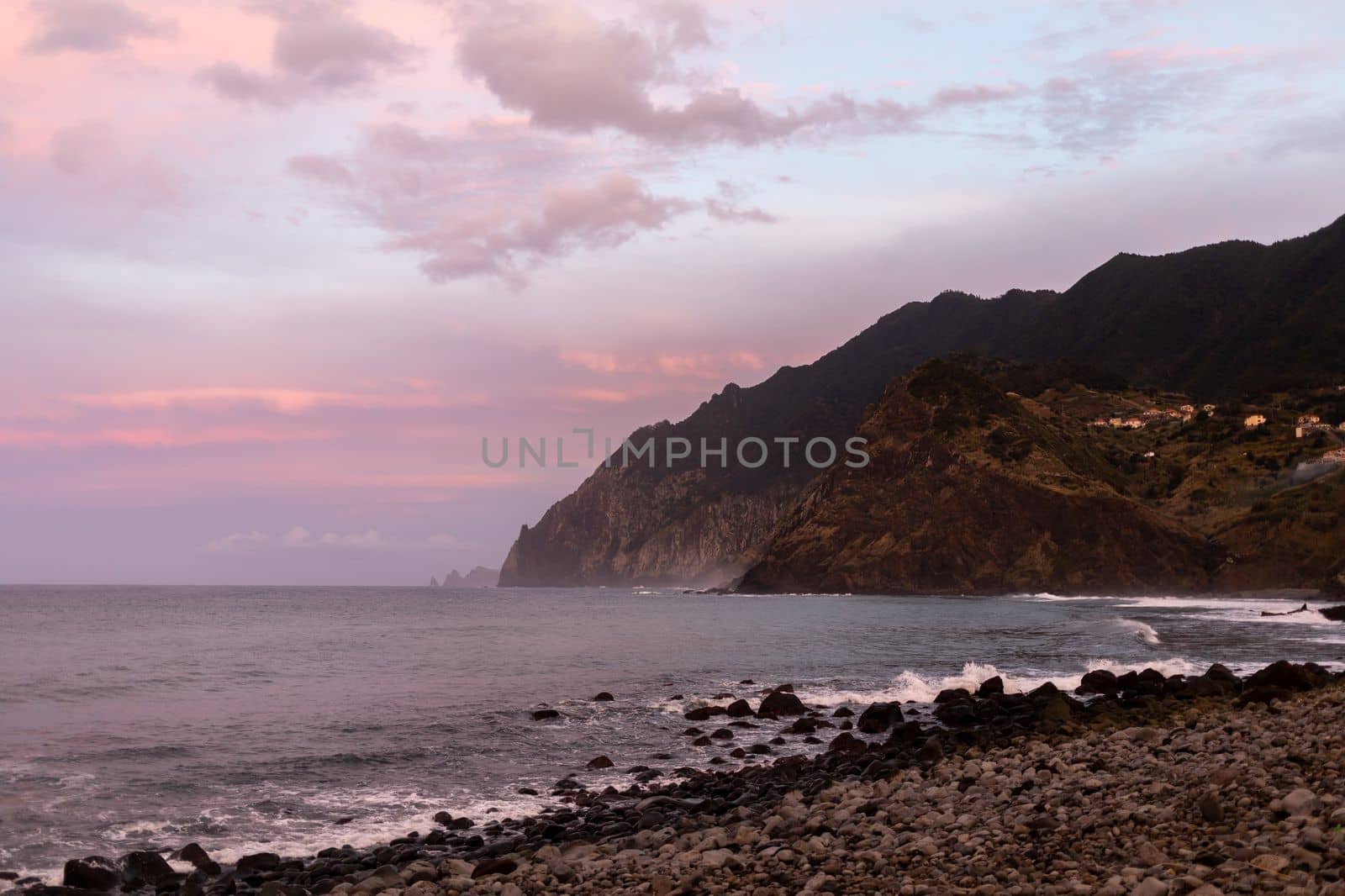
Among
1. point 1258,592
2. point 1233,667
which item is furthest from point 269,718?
point 1258,592

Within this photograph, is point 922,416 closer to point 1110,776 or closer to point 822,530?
point 822,530

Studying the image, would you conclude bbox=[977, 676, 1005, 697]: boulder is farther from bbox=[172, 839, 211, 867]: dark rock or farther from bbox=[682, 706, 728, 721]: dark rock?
bbox=[172, 839, 211, 867]: dark rock

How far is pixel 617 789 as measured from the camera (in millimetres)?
23672

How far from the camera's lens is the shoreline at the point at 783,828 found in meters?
13.6

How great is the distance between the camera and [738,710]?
35031mm

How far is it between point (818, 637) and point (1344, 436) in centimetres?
15831

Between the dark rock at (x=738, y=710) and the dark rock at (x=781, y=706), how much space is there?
0.43m

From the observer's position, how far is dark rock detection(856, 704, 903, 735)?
1223 inches

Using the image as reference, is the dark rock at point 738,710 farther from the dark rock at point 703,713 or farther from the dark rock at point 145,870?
the dark rock at point 145,870

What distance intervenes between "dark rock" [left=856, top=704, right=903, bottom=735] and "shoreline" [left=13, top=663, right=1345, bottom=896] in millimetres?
1593

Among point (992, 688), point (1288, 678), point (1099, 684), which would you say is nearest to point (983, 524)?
point (1099, 684)

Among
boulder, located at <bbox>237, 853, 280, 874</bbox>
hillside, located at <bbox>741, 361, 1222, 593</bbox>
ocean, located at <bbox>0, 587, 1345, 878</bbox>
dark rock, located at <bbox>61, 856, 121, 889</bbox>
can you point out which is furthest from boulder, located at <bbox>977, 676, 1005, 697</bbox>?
hillside, located at <bbox>741, 361, 1222, 593</bbox>

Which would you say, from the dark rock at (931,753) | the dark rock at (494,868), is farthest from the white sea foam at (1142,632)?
the dark rock at (494,868)

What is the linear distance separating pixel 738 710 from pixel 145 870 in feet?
70.5
